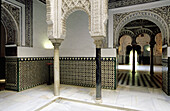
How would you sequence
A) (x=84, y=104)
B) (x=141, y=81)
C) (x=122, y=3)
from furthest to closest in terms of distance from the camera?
(x=141, y=81) → (x=122, y=3) → (x=84, y=104)

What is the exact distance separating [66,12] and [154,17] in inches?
109

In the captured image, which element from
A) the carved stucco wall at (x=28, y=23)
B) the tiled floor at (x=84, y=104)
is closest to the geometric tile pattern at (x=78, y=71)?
the tiled floor at (x=84, y=104)

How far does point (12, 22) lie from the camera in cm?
362

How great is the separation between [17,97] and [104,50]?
294cm

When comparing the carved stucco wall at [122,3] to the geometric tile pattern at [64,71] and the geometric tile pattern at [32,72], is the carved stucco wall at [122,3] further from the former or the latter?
the geometric tile pattern at [32,72]

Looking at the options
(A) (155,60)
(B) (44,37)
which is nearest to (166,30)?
(B) (44,37)

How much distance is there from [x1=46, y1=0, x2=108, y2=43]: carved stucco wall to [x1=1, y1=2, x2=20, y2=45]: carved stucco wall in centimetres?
126

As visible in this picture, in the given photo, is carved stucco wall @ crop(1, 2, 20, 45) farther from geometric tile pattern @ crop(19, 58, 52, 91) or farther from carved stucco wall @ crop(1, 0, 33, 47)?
geometric tile pattern @ crop(19, 58, 52, 91)

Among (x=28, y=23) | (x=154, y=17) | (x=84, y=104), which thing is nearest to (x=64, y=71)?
(x=84, y=104)

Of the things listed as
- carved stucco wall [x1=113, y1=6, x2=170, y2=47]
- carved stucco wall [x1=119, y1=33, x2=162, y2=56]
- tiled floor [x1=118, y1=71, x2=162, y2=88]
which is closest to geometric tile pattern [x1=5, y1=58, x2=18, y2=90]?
carved stucco wall [x1=113, y1=6, x2=170, y2=47]

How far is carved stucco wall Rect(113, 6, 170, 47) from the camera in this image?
11.5ft

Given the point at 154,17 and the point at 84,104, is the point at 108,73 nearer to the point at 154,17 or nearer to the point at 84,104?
the point at 84,104

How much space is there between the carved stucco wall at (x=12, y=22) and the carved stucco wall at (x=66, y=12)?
1.26 m

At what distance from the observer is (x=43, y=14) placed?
458 cm
